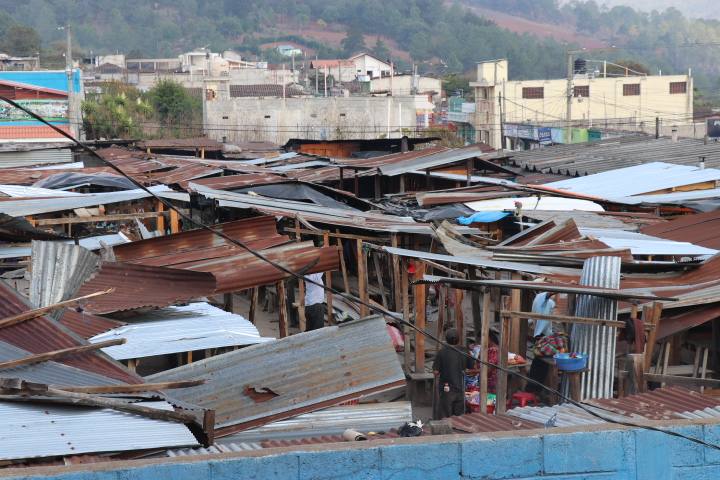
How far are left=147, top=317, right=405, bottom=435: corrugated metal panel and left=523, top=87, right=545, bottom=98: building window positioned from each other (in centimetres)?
5059

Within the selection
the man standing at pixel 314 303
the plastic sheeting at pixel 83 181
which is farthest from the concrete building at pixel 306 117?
the man standing at pixel 314 303

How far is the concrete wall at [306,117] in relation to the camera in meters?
45.2

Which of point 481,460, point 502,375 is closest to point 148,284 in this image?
point 502,375

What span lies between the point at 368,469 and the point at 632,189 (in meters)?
11.3


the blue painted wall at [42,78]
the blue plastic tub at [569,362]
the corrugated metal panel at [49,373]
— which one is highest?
the blue painted wall at [42,78]

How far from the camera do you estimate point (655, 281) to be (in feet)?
25.1

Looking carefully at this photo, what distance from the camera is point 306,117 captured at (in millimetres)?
45938

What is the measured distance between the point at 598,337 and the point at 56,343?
4.48 metres

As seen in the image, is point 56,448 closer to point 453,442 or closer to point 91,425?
point 91,425

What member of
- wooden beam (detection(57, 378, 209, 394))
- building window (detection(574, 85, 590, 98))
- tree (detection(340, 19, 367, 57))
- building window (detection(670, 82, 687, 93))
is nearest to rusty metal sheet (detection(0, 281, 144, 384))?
wooden beam (detection(57, 378, 209, 394))

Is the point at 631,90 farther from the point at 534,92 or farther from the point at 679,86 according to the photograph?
the point at 534,92

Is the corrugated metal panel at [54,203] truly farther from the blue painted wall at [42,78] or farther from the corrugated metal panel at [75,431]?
the blue painted wall at [42,78]

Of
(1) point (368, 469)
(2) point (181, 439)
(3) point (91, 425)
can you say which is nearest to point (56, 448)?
(3) point (91, 425)

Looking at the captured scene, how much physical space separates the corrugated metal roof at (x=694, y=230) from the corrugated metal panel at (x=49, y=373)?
740 cm
